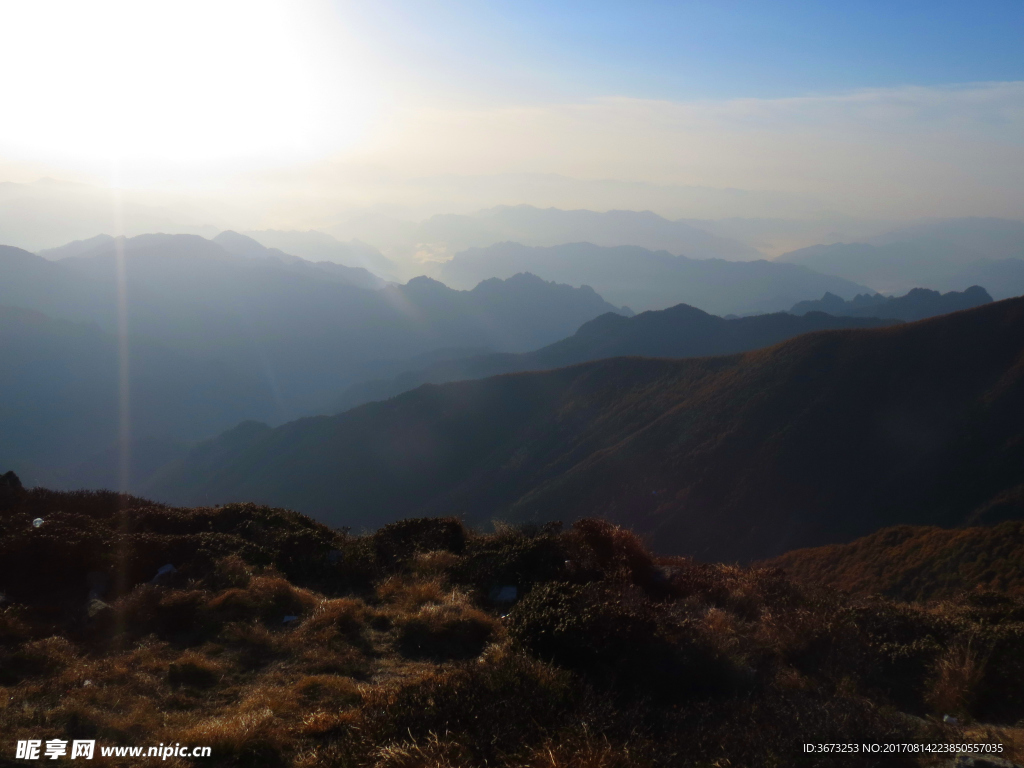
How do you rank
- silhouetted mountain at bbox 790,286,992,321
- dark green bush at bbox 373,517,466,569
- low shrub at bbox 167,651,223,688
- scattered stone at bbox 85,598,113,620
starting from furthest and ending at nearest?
1. silhouetted mountain at bbox 790,286,992,321
2. dark green bush at bbox 373,517,466,569
3. scattered stone at bbox 85,598,113,620
4. low shrub at bbox 167,651,223,688

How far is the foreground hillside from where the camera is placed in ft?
13.7

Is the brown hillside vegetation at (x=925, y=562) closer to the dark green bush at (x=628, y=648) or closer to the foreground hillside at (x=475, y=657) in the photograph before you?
the foreground hillside at (x=475, y=657)

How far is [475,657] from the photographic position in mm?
6250

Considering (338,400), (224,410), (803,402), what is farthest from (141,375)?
(803,402)

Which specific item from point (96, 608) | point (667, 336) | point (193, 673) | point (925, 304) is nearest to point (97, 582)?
point (96, 608)

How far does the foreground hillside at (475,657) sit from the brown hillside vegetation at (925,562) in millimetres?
15348

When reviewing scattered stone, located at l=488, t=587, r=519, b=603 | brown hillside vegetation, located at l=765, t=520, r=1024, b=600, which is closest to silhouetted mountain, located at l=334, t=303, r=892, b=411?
brown hillside vegetation, located at l=765, t=520, r=1024, b=600

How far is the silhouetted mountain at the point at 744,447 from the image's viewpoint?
148ft

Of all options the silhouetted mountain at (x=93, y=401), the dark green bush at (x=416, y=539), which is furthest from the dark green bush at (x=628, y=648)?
the silhouetted mountain at (x=93, y=401)

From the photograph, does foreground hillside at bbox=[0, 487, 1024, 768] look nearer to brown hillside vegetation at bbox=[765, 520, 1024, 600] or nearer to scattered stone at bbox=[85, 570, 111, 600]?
scattered stone at bbox=[85, 570, 111, 600]

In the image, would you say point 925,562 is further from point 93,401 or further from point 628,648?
point 93,401

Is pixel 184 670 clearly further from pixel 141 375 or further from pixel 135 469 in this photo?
pixel 141 375

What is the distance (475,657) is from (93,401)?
18637cm

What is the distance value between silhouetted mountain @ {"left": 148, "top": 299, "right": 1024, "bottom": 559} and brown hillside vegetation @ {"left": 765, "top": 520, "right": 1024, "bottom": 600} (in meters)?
13.9
